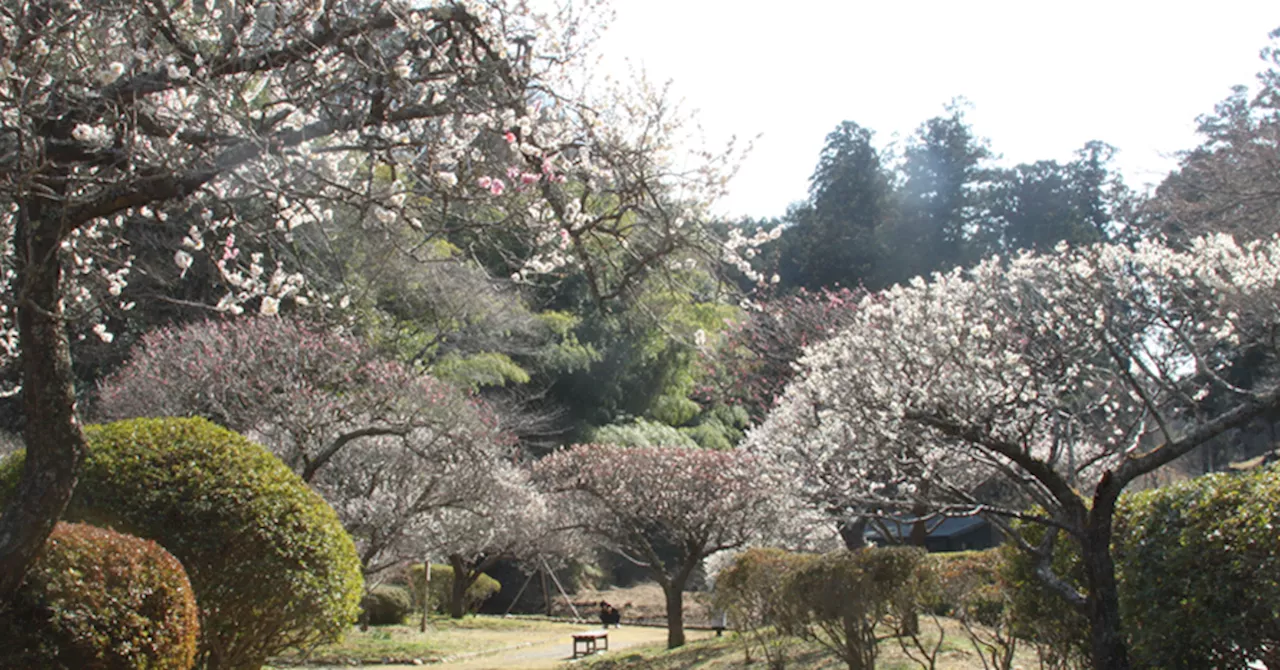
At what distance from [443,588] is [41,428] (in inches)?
806

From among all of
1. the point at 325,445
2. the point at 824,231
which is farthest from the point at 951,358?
the point at 824,231

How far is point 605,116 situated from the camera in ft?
17.6

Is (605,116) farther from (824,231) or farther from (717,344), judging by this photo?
(824,231)

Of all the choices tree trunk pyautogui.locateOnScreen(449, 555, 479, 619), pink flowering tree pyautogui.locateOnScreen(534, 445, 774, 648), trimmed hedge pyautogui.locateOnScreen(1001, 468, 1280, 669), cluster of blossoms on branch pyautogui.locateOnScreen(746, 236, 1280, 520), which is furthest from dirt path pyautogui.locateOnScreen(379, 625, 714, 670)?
trimmed hedge pyautogui.locateOnScreen(1001, 468, 1280, 669)

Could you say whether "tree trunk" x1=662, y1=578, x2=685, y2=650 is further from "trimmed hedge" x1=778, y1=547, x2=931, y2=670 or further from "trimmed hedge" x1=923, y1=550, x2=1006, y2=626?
"trimmed hedge" x1=923, y1=550, x2=1006, y2=626

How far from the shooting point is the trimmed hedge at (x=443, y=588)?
73.3 feet

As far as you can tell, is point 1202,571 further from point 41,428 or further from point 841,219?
point 841,219

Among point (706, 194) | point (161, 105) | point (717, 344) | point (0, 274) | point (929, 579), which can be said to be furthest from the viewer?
point (717, 344)

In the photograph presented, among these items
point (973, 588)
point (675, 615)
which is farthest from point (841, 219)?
point (973, 588)

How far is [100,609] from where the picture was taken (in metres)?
4.08

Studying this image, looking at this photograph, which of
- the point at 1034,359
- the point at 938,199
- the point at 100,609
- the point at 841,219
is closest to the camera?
the point at 100,609

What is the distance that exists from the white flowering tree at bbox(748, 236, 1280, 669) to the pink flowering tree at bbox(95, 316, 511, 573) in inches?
264

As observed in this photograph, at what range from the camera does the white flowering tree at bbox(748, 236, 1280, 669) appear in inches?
217

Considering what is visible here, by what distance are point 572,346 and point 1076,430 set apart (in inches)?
734
